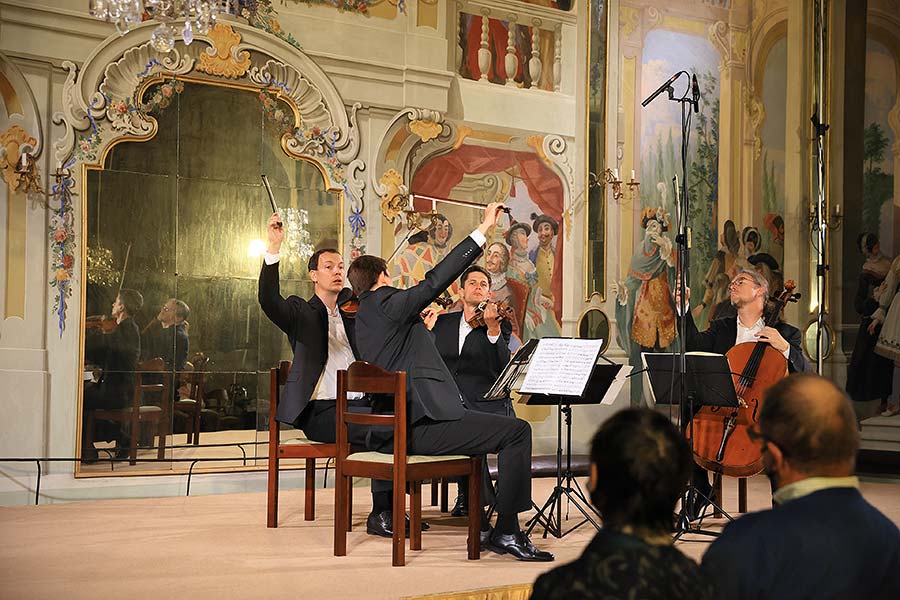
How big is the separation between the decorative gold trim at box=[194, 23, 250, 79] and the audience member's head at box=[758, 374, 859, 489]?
7.10 meters

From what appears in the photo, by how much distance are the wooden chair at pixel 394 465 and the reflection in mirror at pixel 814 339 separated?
23.0 feet

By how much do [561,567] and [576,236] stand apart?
331 inches

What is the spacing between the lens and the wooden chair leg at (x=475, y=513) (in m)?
5.01

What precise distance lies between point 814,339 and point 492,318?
222 inches

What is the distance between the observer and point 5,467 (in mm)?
7480

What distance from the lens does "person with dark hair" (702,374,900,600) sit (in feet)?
6.35

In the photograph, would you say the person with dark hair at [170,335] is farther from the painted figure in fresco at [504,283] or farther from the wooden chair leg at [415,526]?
the wooden chair leg at [415,526]

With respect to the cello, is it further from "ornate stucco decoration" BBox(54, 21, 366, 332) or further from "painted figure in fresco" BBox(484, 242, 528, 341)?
"ornate stucco decoration" BBox(54, 21, 366, 332)

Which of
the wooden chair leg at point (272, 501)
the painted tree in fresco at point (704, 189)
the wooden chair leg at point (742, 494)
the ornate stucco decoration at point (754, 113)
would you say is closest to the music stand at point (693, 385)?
the wooden chair leg at point (742, 494)

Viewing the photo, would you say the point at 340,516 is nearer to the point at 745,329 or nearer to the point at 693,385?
the point at 693,385

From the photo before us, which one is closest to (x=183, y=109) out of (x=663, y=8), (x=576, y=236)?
(x=576, y=236)

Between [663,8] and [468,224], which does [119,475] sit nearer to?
[468,224]

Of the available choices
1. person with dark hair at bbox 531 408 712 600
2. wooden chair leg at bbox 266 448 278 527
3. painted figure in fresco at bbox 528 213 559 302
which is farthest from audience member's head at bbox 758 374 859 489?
painted figure in fresco at bbox 528 213 559 302

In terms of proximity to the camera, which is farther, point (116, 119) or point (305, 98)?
point (305, 98)
